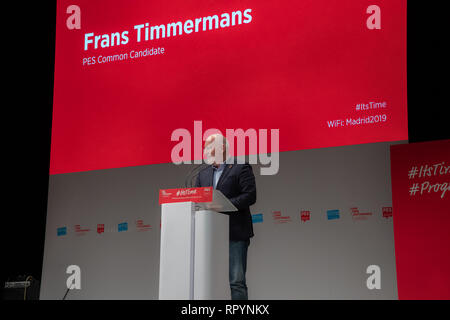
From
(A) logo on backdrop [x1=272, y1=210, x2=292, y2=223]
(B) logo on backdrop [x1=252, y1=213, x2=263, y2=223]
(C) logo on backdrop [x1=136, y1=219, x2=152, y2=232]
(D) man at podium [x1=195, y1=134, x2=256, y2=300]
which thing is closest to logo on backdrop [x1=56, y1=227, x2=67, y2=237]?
→ (C) logo on backdrop [x1=136, y1=219, x2=152, y2=232]

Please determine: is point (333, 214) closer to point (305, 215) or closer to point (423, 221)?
point (305, 215)

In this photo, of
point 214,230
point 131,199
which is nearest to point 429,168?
point 214,230

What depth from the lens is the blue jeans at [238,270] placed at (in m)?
3.11

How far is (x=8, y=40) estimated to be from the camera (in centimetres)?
496

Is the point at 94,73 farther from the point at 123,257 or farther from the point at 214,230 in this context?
the point at 214,230

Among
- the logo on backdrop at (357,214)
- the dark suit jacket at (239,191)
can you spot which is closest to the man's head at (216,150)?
the dark suit jacket at (239,191)

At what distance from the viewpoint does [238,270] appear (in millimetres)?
3139

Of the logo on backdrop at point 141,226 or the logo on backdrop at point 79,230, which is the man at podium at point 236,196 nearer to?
the logo on backdrop at point 141,226

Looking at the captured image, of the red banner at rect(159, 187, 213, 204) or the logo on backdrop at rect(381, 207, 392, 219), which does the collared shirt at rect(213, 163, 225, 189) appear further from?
the logo on backdrop at rect(381, 207, 392, 219)

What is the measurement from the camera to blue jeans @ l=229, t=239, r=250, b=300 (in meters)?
3.11

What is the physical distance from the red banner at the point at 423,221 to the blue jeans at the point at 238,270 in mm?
888

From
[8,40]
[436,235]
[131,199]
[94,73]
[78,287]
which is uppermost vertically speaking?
[8,40]
